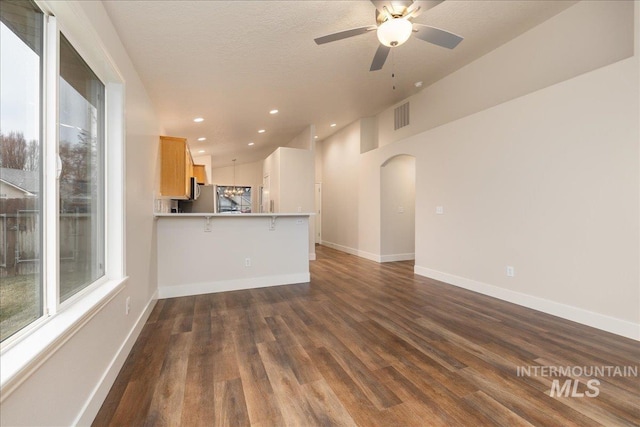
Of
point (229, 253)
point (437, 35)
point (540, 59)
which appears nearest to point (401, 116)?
point (540, 59)

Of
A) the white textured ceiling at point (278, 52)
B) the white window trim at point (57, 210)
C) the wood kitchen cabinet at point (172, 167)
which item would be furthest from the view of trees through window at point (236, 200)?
the white window trim at point (57, 210)

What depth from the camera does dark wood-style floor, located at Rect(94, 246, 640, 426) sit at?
1571 millimetres

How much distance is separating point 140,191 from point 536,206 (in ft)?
14.5

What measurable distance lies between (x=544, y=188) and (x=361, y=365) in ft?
9.46

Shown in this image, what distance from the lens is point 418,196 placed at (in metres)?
5.01

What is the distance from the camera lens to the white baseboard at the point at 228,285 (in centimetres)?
377

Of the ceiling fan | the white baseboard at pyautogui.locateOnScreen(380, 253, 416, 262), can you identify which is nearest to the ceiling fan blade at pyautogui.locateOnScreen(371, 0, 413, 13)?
the ceiling fan

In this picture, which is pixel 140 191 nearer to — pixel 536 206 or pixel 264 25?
pixel 264 25

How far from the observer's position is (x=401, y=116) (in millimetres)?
Result: 5602

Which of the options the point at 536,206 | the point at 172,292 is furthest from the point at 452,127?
the point at 172,292

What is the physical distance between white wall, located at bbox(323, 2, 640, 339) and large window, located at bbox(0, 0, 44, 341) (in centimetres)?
430

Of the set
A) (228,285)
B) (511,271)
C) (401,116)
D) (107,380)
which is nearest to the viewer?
(107,380)

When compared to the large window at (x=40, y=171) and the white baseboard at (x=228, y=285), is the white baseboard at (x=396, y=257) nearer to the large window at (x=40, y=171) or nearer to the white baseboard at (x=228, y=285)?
the white baseboard at (x=228, y=285)

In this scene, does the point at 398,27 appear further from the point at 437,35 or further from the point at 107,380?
the point at 107,380
